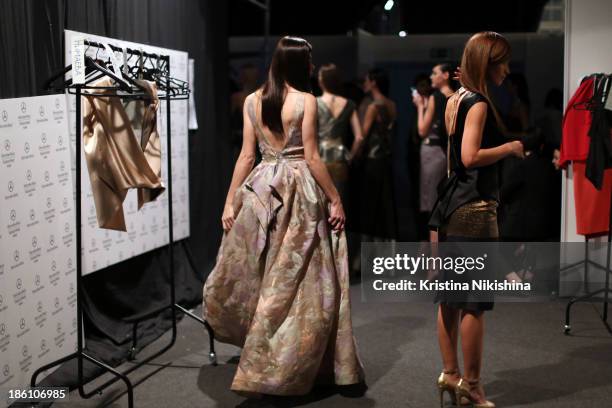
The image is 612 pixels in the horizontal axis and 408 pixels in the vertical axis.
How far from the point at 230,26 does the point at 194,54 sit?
1.42 meters

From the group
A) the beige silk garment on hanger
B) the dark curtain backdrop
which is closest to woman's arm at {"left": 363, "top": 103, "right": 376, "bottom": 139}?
the dark curtain backdrop

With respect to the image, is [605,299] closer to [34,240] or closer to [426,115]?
[426,115]

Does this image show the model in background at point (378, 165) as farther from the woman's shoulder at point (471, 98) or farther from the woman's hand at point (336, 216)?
the woman's shoulder at point (471, 98)

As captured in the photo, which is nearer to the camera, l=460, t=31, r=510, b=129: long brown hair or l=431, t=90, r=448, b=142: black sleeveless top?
l=460, t=31, r=510, b=129: long brown hair

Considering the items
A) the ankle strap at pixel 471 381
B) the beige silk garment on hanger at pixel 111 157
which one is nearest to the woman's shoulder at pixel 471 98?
the ankle strap at pixel 471 381

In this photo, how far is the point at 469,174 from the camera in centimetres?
305

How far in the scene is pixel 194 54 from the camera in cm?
541

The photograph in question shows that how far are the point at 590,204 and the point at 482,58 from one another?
222 cm

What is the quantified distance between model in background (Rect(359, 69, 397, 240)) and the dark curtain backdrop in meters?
1.03

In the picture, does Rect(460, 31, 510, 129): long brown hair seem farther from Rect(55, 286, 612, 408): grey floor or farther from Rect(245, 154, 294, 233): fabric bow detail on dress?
Rect(55, 286, 612, 408): grey floor

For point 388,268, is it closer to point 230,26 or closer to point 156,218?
point 156,218

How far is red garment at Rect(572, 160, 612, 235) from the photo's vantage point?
4848 mm

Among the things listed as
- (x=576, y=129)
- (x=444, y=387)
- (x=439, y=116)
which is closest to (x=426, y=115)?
(x=439, y=116)

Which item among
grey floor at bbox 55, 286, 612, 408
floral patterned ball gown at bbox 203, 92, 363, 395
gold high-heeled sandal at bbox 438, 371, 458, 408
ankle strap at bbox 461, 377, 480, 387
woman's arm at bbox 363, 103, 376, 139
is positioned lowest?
grey floor at bbox 55, 286, 612, 408
